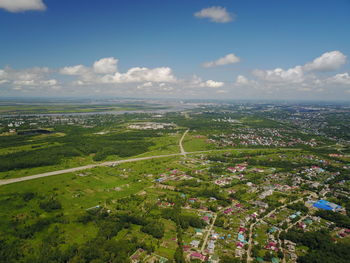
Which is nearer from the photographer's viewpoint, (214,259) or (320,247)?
(214,259)

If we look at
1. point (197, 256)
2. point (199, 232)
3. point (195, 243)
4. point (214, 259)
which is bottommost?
point (214, 259)

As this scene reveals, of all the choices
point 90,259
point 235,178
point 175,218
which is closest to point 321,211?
point 235,178

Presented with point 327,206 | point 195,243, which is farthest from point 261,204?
point 195,243

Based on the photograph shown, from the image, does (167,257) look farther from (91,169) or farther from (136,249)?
(91,169)

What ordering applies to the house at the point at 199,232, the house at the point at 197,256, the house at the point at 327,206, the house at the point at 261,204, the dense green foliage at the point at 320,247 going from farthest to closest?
1. the house at the point at 261,204
2. the house at the point at 327,206
3. the house at the point at 199,232
4. the house at the point at 197,256
5. the dense green foliage at the point at 320,247

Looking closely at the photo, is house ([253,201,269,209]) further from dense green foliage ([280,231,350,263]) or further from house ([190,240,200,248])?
house ([190,240,200,248])

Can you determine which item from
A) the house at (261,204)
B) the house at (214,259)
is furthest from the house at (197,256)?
the house at (261,204)

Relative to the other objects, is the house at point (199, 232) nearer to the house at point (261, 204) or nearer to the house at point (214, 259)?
the house at point (214, 259)

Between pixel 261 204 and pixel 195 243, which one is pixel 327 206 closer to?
pixel 261 204

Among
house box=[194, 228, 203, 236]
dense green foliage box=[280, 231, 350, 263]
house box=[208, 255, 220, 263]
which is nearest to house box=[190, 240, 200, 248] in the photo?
house box=[194, 228, 203, 236]

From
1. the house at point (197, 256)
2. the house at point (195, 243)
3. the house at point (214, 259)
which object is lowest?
the house at point (214, 259)

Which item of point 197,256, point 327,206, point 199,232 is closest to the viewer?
point 197,256
